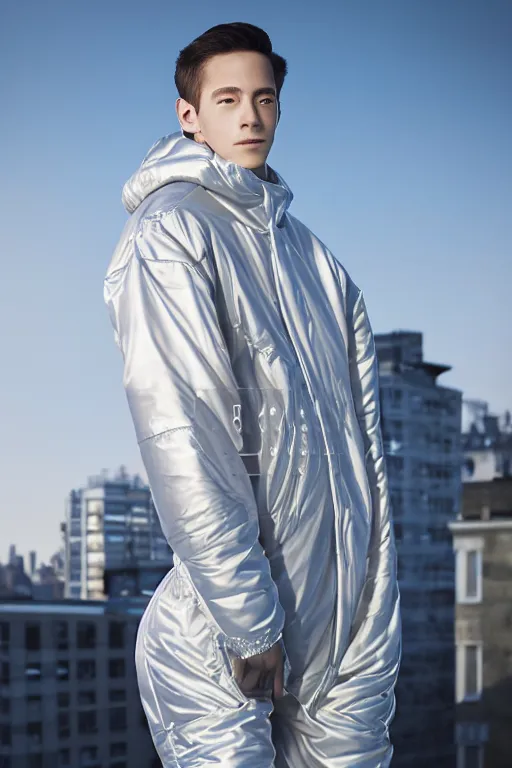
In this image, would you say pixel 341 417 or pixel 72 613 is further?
pixel 72 613

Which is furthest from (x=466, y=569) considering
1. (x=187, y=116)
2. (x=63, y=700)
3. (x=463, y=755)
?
(x=187, y=116)

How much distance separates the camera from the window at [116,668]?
3.40 meters

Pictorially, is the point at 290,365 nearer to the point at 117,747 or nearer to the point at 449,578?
the point at 117,747

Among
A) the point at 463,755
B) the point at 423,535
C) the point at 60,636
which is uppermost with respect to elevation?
the point at 423,535

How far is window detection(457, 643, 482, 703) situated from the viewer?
425 cm

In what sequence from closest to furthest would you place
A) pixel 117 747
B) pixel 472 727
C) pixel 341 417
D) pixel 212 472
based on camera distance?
pixel 212 472, pixel 341 417, pixel 117 747, pixel 472 727

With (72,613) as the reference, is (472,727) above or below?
below

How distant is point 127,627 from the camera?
132 inches

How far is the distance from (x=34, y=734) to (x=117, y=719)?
0.73 feet

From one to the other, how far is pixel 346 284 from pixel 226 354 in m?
0.24

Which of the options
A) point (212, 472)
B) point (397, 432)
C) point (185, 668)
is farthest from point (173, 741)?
point (397, 432)

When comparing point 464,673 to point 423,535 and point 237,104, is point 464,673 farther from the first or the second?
point 237,104

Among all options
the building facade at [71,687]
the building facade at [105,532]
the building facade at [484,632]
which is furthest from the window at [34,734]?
the building facade at [484,632]

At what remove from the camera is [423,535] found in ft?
14.1
